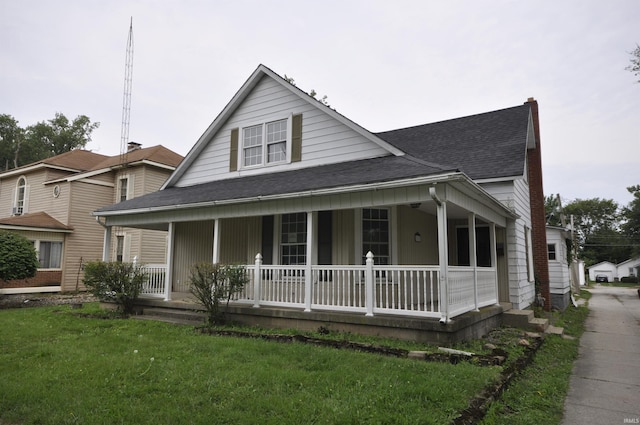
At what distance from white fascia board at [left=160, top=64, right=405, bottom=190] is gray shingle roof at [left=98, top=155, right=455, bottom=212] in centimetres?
70

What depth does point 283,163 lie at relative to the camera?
1123cm

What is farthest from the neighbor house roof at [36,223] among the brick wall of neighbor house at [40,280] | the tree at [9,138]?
the tree at [9,138]

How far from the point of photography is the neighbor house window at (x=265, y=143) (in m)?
11.5

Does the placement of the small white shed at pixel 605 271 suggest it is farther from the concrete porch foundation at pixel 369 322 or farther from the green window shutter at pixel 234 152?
the green window shutter at pixel 234 152

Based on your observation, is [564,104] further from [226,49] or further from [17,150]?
[17,150]

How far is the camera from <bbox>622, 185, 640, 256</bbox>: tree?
5209 centimetres

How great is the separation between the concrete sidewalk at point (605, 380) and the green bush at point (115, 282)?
32.2ft

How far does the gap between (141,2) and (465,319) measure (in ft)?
41.4

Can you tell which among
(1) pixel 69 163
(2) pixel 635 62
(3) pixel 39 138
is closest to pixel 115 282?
(1) pixel 69 163

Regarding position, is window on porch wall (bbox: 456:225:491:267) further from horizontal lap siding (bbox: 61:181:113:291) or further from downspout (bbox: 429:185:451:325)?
horizontal lap siding (bbox: 61:181:113:291)

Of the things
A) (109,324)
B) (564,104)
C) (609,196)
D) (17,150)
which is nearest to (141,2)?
(109,324)

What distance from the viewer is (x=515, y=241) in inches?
401

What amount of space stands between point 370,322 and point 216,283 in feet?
11.3

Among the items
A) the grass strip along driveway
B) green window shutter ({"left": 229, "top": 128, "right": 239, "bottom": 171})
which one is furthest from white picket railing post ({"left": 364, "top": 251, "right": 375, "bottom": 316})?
green window shutter ({"left": 229, "top": 128, "right": 239, "bottom": 171})
